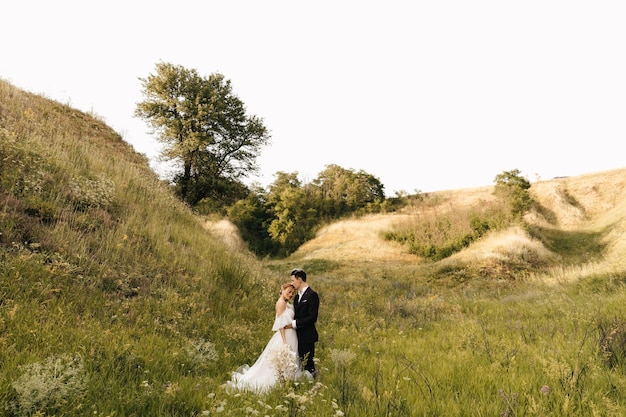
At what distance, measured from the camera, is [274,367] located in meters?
4.82

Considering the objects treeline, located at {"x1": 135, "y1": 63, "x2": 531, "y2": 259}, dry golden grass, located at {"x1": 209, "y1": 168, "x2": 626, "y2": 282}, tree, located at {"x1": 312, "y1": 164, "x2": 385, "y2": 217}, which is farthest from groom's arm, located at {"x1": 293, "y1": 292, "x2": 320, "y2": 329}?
tree, located at {"x1": 312, "y1": 164, "x2": 385, "y2": 217}

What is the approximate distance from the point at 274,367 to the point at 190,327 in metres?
2.05

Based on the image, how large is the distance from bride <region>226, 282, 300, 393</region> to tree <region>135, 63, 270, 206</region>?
69.2ft

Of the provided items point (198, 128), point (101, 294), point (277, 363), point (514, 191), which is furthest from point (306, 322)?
point (514, 191)

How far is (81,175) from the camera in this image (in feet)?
30.0

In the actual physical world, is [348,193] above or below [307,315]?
above

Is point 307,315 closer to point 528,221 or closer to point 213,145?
point 213,145

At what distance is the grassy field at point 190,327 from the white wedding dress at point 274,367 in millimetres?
284

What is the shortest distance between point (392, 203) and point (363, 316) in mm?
35346

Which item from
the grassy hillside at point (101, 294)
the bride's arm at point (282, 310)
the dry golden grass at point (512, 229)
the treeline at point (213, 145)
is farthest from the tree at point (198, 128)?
the bride's arm at point (282, 310)

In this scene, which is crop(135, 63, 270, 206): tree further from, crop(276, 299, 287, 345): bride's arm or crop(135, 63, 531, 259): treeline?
crop(276, 299, 287, 345): bride's arm

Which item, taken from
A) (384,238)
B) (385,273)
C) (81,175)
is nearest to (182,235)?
(81,175)

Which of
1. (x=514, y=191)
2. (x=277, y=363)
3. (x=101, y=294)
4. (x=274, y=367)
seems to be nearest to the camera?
(x=277, y=363)

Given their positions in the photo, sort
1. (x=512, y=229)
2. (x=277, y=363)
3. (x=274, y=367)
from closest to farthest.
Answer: (x=277, y=363), (x=274, y=367), (x=512, y=229)
